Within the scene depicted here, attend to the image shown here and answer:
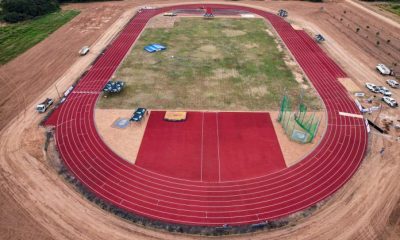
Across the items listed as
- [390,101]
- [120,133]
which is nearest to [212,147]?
[120,133]

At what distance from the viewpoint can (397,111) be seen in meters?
38.7

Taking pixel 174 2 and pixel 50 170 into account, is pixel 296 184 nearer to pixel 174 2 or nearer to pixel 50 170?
pixel 50 170

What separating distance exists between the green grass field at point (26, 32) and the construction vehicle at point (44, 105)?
16189 mm

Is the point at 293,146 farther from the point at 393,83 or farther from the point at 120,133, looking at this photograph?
the point at 393,83

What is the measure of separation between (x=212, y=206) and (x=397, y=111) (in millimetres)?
28332

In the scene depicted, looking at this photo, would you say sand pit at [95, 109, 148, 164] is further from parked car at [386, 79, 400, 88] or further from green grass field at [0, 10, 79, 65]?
parked car at [386, 79, 400, 88]

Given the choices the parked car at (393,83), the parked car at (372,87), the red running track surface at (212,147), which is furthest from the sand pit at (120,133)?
the parked car at (393,83)

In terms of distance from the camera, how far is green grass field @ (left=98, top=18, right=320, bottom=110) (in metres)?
40.3

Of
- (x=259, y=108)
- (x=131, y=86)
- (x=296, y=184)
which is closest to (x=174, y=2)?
(x=131, y=86)

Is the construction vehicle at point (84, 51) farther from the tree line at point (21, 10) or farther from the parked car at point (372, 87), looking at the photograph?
the parked car at point (372, 87)

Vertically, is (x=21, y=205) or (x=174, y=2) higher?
(x=174, y=2)

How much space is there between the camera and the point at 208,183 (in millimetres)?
28797

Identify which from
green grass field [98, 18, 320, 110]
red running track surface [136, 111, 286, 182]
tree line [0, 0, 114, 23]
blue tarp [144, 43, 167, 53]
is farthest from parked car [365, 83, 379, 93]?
tree line [0, 0, 114, 23]

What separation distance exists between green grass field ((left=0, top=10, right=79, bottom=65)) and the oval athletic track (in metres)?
21.9
